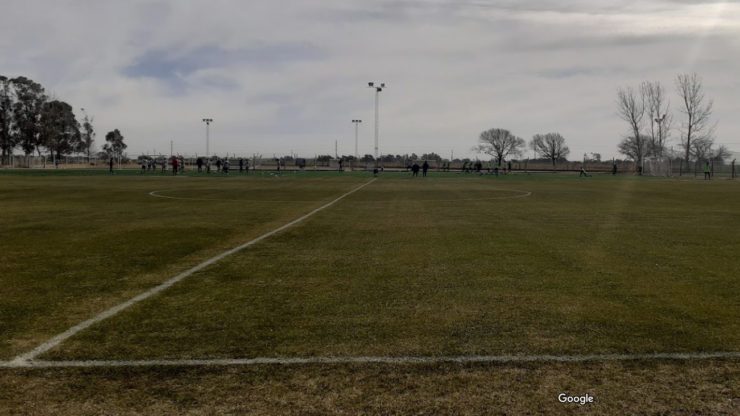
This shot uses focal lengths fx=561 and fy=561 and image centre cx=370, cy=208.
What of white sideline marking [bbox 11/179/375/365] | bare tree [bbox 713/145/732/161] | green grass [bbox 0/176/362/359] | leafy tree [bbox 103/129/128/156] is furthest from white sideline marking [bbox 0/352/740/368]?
leafy tree [bbox 103/129/128/156]

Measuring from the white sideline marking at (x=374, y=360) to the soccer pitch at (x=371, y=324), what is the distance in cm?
2

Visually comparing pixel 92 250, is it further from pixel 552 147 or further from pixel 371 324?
pixel 552 147

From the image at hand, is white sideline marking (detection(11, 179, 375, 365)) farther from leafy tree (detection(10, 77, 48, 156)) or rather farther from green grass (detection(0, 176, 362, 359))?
leafy tree (detection(10, 77, 48, 156))

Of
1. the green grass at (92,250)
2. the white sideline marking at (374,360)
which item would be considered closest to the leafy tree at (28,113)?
the green grass at (92,250)

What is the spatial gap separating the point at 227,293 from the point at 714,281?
567cm

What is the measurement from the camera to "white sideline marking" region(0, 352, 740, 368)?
389 cm

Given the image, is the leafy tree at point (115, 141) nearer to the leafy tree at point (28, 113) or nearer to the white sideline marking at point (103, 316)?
the leafy tree at point (28, 113)

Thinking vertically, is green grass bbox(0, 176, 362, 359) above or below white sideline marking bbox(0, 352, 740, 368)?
above

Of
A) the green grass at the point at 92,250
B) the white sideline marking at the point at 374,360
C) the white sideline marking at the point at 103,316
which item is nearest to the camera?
the white sideline marking at the point at 374,360

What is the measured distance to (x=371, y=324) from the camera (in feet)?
15.9

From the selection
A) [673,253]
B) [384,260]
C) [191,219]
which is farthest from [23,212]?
[673,253]

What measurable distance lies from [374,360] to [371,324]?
2.83 ft

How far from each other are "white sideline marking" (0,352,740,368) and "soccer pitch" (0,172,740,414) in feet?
0.06

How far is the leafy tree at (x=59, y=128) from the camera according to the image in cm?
10056
